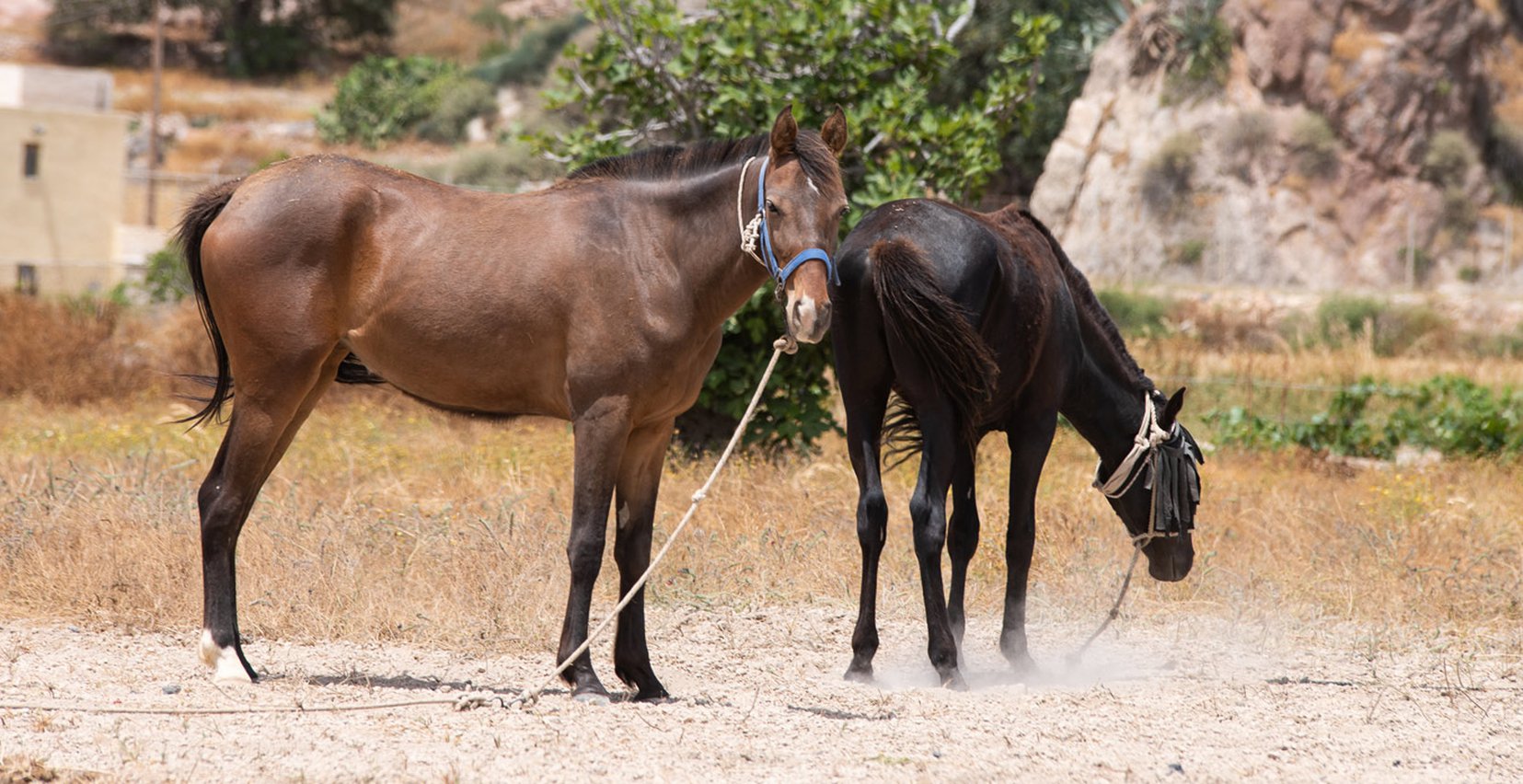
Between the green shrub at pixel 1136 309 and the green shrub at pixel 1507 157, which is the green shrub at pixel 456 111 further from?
the green shrub at pixel 1507 157

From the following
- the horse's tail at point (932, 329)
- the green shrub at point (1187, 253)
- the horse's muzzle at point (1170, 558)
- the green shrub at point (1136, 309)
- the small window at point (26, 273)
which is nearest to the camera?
the horse's tail at point (932, 329)

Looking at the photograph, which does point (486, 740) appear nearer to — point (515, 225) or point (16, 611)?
point (515, 225)

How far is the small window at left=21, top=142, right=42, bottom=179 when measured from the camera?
29375 millimetres

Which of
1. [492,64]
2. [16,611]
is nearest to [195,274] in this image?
[16,611]

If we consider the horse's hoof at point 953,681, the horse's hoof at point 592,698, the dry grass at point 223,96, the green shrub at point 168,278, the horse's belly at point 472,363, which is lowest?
the dry grass at point 223,96

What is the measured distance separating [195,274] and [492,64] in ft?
Result: 161

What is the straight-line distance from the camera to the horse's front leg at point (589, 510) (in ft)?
16.4

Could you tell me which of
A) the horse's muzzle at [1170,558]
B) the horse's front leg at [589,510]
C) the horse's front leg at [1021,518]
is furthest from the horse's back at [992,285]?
the horse's front leg at [589,510]

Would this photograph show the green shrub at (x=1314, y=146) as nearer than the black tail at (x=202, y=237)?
No

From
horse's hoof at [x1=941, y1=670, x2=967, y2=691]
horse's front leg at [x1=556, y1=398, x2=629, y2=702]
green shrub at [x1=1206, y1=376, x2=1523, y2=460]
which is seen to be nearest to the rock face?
green shrub at [x1=1206, y1=376, x2=1523, y2=460]

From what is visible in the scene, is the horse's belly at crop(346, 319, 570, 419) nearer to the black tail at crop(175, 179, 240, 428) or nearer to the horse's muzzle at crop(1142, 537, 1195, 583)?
the black tail at crop(175, 179, 240, 428)

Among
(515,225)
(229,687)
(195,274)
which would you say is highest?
(515,225)

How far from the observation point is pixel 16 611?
256 inches

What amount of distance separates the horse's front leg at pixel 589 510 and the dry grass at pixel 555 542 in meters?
1.07
